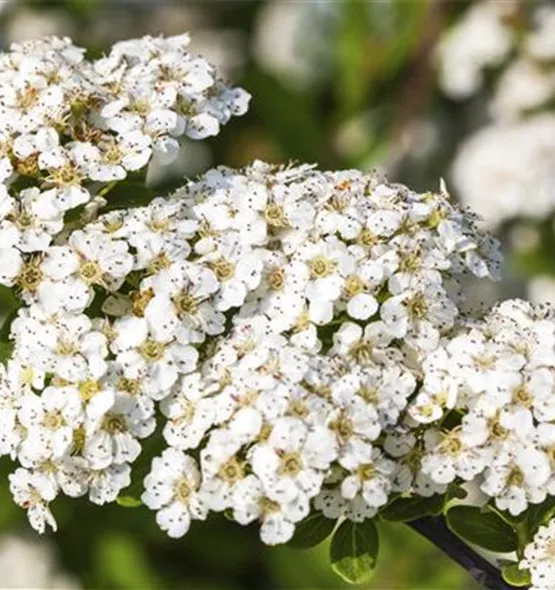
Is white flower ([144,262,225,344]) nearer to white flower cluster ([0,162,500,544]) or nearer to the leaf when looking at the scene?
white flower cluster ([0,162,500,544])

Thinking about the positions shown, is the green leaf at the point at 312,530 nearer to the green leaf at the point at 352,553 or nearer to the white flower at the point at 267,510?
the green leaf at the point at 352,553

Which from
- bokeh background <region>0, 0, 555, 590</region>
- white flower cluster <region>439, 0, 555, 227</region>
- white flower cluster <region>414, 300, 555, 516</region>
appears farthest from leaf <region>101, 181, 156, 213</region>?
white flower cluster <region>439, 0, 555, 227</region>

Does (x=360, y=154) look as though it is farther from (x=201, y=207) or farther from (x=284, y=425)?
(x=284, y=425)

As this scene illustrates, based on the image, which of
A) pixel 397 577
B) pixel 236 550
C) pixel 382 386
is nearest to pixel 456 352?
pixel 382 386

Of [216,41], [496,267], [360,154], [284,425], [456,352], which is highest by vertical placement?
[216,41]

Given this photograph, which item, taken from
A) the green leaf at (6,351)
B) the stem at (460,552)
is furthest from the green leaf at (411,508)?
the green leaf at (6,351)

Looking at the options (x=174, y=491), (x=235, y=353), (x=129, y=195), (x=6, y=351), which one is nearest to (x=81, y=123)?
(x=129, y=195)

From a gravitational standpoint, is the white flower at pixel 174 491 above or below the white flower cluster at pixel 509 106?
below
